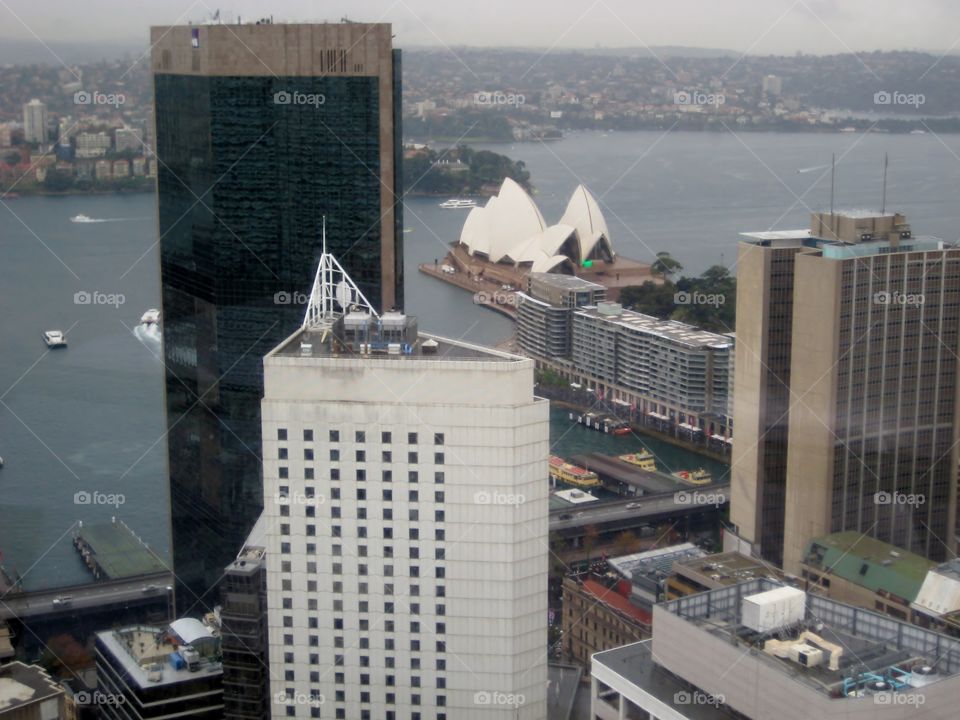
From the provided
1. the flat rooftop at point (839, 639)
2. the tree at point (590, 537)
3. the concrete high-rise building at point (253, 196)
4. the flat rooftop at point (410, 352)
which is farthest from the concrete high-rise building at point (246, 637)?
the tree at point (590, 537)

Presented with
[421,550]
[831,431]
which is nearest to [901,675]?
[421,550]

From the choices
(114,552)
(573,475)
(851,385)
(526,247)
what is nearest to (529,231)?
(526,247)

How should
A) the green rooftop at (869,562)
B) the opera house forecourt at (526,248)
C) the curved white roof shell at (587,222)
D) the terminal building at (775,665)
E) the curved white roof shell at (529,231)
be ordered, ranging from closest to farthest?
the terminal building at (775,665)
the green rooftop at (869,562)
the opera house forecourt at (526,248)
the curved white roof shell at (529,231)
the curved white roof shell at (587,222)

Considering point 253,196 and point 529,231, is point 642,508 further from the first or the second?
point 529,231

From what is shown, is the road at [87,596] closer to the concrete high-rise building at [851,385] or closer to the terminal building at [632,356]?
the concrete high-rise building at [851,385]

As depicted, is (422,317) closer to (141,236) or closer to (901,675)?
(141,236)
